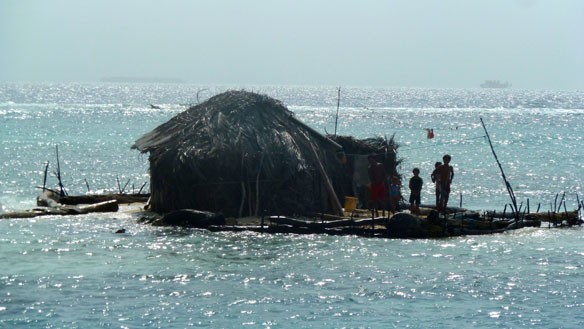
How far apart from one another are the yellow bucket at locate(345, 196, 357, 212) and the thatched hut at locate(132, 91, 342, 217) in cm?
69

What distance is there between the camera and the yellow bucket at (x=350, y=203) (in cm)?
3078

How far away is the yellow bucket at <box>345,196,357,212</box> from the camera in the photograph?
1212 inches

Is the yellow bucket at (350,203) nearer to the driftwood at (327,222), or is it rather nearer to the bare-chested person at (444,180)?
the bare-chested person at (444,180)

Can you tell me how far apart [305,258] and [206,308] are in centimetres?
533

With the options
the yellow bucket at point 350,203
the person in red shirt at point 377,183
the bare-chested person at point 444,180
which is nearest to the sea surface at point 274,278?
the bare-chested person at point 444,180

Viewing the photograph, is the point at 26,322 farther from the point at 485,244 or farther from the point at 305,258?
the point at 485,244

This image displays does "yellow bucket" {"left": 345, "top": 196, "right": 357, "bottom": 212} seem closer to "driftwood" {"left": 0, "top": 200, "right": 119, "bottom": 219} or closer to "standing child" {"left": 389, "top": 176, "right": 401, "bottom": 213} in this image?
"standing child" {"left": 389, "top": 176, "right": 401, "bottom": 213}

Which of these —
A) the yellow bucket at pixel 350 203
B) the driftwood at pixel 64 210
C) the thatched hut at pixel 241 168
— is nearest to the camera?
the thatched hut at pixel 241 168

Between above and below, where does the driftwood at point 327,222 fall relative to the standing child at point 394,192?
below

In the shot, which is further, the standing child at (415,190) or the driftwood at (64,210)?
the driftwood at (64,210)

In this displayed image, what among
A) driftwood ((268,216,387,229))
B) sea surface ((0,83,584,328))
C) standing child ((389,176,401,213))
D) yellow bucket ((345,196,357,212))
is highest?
standing child ((389,176,401,213))

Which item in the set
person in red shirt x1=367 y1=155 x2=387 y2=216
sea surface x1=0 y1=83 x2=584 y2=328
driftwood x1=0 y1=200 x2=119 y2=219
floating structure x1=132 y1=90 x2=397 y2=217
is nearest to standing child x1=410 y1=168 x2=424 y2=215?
person in red shirt x1=367 y1=155 x2=387 y2=216

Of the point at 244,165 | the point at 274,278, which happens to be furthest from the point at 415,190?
the point at 274,278

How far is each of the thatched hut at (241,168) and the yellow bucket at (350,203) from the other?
691 mm
